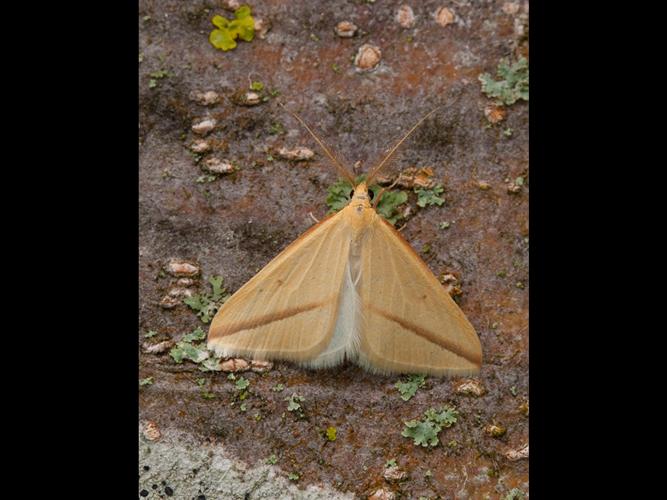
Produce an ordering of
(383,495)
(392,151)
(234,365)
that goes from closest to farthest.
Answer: (383,495)
(234,365)
(392,151)

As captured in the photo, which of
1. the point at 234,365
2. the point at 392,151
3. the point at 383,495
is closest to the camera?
the point at 383,495

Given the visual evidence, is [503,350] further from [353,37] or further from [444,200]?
[353,37]

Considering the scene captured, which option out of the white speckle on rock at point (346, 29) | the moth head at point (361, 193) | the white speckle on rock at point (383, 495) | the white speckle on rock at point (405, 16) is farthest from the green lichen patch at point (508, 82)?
the white speckle on rock at point (383, 495)

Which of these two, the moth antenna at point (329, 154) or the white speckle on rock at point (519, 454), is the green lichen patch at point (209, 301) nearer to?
the moth antenna at point (329, 154)

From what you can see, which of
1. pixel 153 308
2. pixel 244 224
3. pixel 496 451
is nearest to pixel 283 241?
pixel 244 224

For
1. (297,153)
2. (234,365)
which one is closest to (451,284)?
(297,153)

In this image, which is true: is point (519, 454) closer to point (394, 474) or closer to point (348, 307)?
point (394, 474)

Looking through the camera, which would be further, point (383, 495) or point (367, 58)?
point (367, 58)

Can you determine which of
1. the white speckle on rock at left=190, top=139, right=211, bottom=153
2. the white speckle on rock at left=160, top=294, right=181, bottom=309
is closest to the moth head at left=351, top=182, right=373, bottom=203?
the white speckle on rock at left=190, top=139, right=211, bottom=153

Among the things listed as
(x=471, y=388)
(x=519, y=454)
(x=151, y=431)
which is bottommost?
(x=519, y=454)
